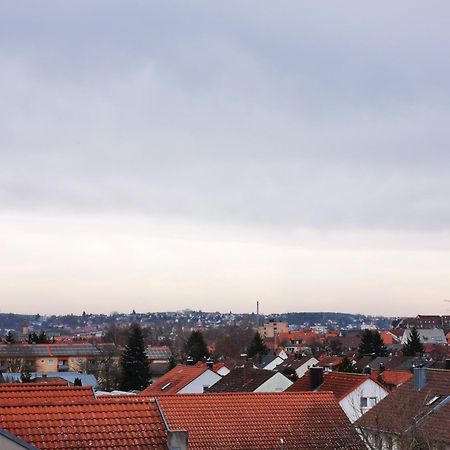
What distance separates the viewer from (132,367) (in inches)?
3127

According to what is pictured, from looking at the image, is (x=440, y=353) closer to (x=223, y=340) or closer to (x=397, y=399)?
(x=223, y=340)

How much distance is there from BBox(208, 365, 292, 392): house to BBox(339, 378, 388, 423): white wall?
9890mm

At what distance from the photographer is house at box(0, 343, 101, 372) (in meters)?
111

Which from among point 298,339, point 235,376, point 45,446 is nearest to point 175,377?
point 235,376

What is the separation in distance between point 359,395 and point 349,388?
627 millimetres

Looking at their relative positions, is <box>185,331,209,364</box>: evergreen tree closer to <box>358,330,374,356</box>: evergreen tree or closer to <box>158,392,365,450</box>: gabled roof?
<box>358,330,374,356</box>: evergreen tree

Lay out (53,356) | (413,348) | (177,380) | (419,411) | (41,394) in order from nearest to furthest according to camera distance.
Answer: (41,394), (419,411), (177,380), (413,348), (53,356)

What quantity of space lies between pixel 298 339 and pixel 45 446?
177 m

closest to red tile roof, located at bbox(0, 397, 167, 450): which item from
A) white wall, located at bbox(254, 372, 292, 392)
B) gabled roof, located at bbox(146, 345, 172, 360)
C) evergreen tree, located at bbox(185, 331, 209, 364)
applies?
white wall, located at bbox(254, 372, 292, 392)

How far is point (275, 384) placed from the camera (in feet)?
160

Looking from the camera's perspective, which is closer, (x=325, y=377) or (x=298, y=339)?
(x=325, y=377)

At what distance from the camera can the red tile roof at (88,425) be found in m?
18.3

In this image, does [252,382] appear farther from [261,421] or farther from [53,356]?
[53,356]

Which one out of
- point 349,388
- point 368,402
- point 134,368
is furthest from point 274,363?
point 349,388
